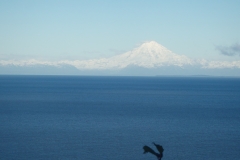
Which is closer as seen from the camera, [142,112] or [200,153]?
[200,153]

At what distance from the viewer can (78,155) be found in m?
29.1

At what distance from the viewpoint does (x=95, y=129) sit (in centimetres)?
4028

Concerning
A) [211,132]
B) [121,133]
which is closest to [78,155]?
[121,133]

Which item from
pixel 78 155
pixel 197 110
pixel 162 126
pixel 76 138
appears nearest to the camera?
pixel 78 155

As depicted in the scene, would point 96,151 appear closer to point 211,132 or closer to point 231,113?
point 211,132

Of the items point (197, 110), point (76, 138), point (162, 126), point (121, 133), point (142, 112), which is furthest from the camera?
point (197, 110)

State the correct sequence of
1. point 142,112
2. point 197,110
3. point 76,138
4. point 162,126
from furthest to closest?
1. point 197,110
2. point 142,112
3. point 162,126
4. point 76,138

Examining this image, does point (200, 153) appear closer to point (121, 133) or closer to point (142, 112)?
point (121, 133)

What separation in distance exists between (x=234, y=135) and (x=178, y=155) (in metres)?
10.4

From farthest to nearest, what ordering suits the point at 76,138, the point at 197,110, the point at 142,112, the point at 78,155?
the point at 197,110 → the point at 142,112 → the point at 76,138 → the point at 78,155

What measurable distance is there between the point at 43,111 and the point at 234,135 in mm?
28673

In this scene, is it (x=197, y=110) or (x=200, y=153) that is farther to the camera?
(x=197, y=110)

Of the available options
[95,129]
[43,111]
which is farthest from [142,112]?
[95,129]

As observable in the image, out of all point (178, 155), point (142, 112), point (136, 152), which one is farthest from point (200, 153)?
point (142, 112)
